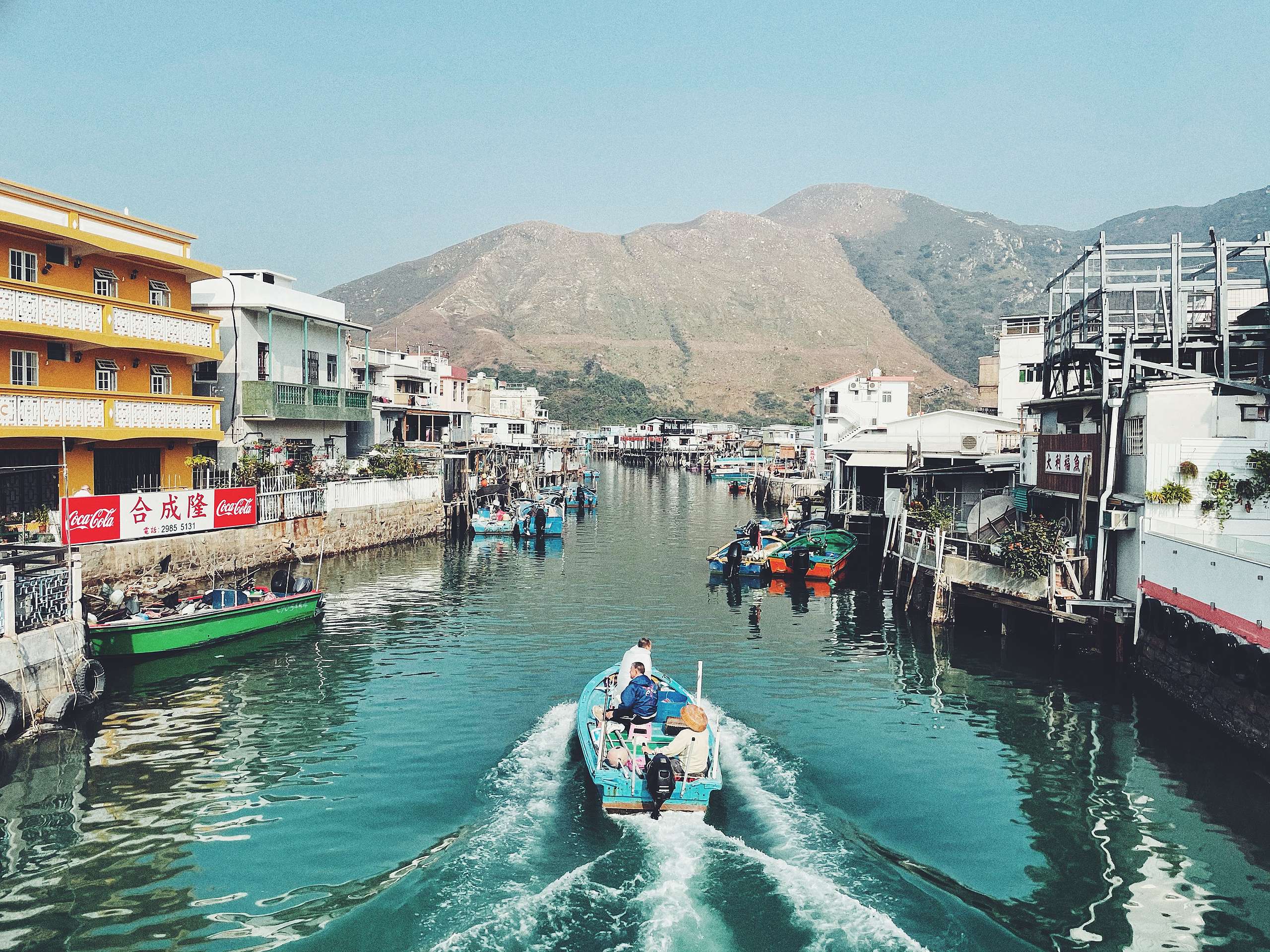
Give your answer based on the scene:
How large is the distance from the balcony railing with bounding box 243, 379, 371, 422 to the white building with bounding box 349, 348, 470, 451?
21.7 feet

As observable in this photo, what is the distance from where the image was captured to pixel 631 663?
781 inches

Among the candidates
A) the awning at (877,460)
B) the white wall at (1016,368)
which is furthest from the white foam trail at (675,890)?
the white wall at (1016,368)

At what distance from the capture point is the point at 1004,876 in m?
14.4

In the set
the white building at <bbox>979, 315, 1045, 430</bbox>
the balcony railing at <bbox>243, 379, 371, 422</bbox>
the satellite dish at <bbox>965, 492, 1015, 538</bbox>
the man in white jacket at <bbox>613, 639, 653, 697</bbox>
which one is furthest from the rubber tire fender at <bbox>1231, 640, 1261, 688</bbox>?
the white building at <bbox>979, 315, 1045, 430</bbox>

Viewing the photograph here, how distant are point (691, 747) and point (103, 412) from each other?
2695 centimetres

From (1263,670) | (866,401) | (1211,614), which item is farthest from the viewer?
(866,401)

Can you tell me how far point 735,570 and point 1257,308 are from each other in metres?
24.0

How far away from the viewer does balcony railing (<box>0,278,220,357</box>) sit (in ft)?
96.7

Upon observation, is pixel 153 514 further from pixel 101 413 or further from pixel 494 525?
pixel 494 525

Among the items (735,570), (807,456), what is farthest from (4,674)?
(807,456)

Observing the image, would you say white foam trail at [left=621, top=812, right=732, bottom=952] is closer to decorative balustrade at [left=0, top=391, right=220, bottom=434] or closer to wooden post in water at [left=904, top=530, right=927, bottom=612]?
wooden post in water at [left=904, top=530, right=927, bottom=612]

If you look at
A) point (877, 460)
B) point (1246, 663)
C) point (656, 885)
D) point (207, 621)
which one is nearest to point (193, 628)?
point (207, 621)

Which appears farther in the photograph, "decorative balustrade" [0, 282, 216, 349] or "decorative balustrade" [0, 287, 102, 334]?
"decorative balustrade" [0, 282, 216, 349]

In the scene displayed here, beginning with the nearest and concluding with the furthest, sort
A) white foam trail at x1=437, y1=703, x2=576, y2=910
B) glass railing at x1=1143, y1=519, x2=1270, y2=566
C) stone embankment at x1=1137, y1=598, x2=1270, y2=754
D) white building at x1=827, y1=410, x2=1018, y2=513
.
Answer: white foam trail at x1=437, y1=703, x2=576, y2=910, stone embankment at x1=1137, y1=598, x2=1270, y2=754, glass railing at x1=1143, y1=519, x2=1270, y2=566, white building at x1=827, y1=410, x2=1018, y2=513
